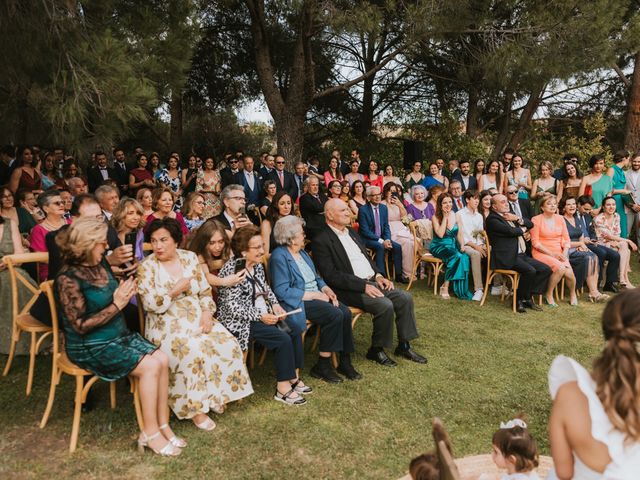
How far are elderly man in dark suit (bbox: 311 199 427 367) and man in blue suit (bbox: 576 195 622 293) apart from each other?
11.5 ft

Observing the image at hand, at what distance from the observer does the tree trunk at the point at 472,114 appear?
1275 cm

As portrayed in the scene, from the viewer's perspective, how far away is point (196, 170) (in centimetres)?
845

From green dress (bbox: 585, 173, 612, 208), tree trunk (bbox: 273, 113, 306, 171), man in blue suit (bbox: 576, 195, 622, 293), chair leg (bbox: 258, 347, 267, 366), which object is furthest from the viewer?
tree trunk (bbox: 273, 113, 306, 171)

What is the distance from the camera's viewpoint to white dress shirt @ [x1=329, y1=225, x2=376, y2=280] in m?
4.59

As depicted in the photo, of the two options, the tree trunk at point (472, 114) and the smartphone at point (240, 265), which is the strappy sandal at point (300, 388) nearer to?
the smartphone at point (240, 265)

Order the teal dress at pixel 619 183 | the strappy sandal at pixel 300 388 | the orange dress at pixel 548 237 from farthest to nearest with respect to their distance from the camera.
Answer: the teal dress at pixel 619 183 → the orange dress at pixel 548 237 → the strappy sandal at pixel 300 388

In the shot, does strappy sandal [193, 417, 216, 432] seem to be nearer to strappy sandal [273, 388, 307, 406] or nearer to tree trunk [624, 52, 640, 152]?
strappy sandal [273, 388, 307, 406]

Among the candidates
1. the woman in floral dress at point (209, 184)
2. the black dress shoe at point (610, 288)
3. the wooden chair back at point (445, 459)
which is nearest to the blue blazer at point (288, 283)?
the wooden chair back at point (445, 459)

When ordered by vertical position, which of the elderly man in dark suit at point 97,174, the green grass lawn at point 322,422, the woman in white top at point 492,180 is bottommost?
the green grass lawn at point 322,422

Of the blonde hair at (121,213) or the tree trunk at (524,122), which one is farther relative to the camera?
the tree trunk at (524,122)

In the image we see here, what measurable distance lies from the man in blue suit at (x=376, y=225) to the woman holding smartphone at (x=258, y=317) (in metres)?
3.06

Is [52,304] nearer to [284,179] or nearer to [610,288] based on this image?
[284,179]

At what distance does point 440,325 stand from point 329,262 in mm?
1504

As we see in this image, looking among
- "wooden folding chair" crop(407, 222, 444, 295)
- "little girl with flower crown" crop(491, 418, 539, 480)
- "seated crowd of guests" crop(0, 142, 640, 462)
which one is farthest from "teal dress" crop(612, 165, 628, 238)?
"little girl with flower crown" crop(491, 418, 539, 480)
